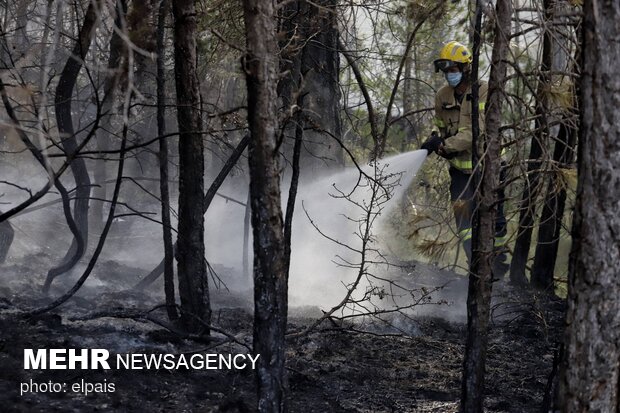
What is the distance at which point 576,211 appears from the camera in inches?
164

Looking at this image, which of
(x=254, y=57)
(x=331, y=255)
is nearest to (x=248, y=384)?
(x=254, y=57)

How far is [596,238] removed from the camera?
4051mm

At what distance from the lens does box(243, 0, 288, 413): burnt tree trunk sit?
4.97 m

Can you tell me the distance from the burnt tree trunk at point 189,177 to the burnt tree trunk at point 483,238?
2.09m

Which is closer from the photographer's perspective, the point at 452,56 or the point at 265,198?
the point at 265,198

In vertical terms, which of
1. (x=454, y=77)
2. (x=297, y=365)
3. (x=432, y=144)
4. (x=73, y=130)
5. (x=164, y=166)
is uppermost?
(x=454, y=77)

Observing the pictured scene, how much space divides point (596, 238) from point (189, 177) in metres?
3.51

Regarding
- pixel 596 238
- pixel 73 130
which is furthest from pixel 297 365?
pixel 73 130

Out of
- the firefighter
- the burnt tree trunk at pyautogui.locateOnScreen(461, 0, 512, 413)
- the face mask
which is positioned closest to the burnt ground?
the burnt tree trunk at pyautogui.locateOnScreen(461, 0, 512, 413)

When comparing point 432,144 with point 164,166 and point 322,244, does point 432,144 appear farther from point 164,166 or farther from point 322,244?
point 322,244

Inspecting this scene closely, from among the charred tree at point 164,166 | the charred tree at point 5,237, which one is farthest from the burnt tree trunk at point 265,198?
the charred tree at point 5,237

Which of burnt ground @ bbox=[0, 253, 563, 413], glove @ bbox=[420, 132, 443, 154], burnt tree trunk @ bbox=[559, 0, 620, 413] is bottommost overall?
burnt ground @ bbox=[0, 253, 563, 413]

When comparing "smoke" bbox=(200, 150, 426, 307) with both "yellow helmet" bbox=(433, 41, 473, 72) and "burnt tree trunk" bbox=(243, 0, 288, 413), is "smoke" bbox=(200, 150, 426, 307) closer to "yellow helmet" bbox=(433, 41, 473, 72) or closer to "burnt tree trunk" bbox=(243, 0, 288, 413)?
"yellow helmet" bbox=(433, 41, 473, 72)

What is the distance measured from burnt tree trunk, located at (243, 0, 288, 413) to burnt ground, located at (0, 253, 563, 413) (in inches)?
25.3
